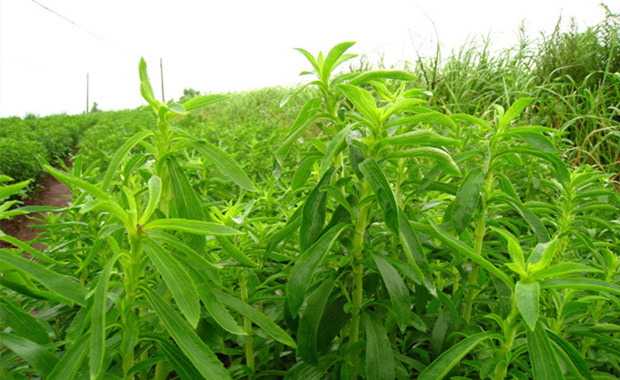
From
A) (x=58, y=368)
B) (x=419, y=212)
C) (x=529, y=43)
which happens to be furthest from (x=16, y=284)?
(x=529, y=43)

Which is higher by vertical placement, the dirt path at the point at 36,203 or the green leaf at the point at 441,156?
the green leaf at the point at 441,156

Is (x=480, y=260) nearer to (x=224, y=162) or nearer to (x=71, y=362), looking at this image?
(x=224, y=162)

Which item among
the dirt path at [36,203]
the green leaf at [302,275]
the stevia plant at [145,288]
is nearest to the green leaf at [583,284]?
the green leaf at [302,275]

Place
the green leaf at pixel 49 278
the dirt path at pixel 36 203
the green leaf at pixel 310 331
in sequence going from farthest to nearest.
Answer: the dirt path at pixel 36 203 → the green leaf at pixel 310 331 → the green leaf at pixel 49 278

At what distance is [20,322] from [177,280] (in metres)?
0.44

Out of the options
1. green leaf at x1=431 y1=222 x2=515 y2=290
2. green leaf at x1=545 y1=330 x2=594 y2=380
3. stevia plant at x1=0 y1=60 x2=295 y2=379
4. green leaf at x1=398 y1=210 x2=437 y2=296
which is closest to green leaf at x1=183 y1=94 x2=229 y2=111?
stevia plant at x1=0 y1=60 x2=295 y2=379

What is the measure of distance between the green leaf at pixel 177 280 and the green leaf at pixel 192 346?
2.9 inches

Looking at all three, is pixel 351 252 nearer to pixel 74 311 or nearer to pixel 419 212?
pixel 419 212

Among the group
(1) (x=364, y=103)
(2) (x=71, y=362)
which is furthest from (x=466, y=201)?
(2) (x=71, y=362)

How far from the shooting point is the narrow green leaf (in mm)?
916

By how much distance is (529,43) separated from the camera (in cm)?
635

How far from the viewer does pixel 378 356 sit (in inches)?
43.2

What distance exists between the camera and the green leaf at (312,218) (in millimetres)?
1150

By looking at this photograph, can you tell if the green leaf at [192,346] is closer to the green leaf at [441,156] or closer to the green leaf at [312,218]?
the green leaf at [312,218]
